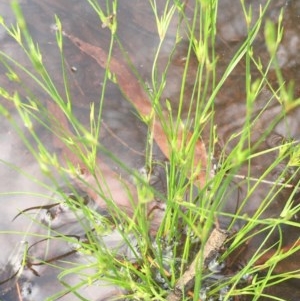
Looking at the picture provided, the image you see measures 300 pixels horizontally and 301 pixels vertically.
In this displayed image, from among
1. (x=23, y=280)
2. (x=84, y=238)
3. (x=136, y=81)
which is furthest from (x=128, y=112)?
(x=23, y=280)

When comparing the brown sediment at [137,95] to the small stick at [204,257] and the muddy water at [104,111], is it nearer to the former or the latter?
the muddy water at [104,111]

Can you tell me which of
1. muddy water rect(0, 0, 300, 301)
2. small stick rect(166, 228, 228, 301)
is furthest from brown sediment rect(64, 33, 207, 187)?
small stick rect(166, 228, 228, 301)

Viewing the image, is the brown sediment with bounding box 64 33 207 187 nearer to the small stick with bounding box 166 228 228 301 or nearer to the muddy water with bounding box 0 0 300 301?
the muddy water with bounding box 0 0 300 301

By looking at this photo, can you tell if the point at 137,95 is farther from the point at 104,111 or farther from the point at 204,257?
the point at 204,257

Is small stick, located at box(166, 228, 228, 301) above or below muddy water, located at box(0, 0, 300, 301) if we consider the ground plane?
below

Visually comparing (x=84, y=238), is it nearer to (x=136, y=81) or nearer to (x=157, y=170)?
(x=157, y=170)

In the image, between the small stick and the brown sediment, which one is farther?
the brown sediment
